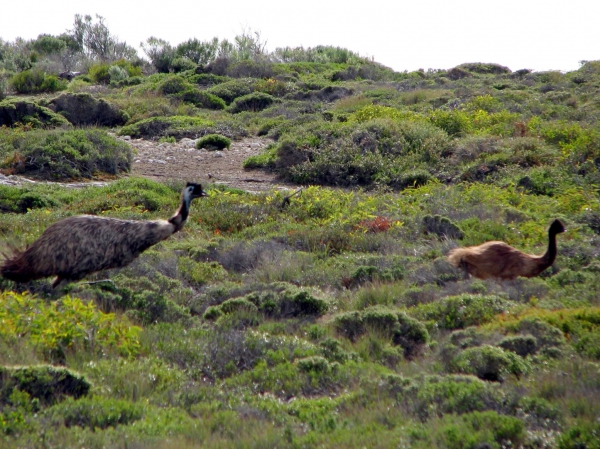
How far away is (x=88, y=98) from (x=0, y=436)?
23.4m

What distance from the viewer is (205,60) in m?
47.3

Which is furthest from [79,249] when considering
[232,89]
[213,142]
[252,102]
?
[232,89]

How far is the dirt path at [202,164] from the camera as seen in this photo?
17.7 meters

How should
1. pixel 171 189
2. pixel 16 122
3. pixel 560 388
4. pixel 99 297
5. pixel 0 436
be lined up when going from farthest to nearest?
pixel 16 122 → pixel 171 189 → pixel 99 297 → pixel 560 388 → pixel 0 436

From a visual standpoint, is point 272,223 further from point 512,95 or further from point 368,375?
point 512,95

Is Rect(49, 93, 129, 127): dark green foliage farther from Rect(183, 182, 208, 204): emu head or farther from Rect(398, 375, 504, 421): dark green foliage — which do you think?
Rect(398, 375, 504, 421): dark green foliage

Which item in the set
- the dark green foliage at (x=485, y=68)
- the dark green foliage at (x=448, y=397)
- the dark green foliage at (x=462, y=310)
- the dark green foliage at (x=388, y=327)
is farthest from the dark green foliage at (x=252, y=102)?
the dark green foliage at (x=448, y=397)

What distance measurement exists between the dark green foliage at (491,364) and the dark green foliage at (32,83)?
106 ft

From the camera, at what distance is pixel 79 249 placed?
7316 millimetres

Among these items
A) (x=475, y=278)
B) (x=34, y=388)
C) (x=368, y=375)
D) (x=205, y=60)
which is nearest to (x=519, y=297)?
(x=475, y=278)

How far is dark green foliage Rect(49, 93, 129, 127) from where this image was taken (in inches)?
1007

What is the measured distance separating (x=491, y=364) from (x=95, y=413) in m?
2.87

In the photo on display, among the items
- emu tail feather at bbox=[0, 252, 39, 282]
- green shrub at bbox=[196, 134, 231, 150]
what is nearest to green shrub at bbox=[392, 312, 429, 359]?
emu tail feather at bbox=[0, 252, 39, 282]

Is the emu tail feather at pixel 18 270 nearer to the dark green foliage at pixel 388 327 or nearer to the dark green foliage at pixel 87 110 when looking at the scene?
the dark green foliage at pixel 388 327
